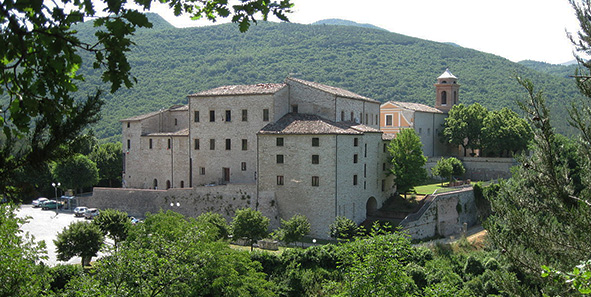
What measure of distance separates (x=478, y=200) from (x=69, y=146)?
41.2 m

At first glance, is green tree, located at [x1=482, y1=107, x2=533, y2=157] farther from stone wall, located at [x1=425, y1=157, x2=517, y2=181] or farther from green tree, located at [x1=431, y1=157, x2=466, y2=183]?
green tree, located at [x1=431, y1=157, x2=466, y2=183]

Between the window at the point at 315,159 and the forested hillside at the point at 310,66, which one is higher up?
the forested hillside at the point at 310,66

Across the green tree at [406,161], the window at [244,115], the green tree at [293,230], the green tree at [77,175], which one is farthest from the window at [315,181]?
the green tree at [77,175]

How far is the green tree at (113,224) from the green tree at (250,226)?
6230 mm

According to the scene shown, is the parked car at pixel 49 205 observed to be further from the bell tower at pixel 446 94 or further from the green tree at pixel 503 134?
the bell tower at pixel 446 94

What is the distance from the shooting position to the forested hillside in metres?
85.9

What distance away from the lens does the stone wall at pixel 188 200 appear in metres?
37.5

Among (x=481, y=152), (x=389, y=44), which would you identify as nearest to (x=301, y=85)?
(x=481, y=152)

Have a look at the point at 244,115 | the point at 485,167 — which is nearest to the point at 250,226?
the point at 244,115

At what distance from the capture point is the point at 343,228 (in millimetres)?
32750

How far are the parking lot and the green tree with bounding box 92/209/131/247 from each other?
2.37m

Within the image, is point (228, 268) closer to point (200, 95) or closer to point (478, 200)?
point (200, 95)

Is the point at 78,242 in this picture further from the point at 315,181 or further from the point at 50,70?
the point at 50,70

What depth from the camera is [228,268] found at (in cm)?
2452
